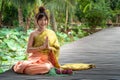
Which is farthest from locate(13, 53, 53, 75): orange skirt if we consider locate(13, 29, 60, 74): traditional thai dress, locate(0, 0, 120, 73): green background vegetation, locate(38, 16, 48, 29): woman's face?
locate(0, 0, 120, 73): green background vegetation

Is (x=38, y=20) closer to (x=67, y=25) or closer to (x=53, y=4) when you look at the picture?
(x=53, y=4)

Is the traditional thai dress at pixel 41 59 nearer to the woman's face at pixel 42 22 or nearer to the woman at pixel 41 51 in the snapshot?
the woman at pixel 41 51

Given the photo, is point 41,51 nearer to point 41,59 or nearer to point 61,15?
point 41,59

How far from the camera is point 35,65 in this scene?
5.28m

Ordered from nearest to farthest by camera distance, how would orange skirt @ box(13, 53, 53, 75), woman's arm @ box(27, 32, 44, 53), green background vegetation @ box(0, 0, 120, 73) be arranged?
orange skirt @ box(13, 53, 53, 75) → woman's arm @ box(27, 32, 44, 53) → green background vegetation @ box(0, 0, 120, 73)

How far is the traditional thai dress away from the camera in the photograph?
529 centimetres

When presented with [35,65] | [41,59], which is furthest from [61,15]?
[35,65]

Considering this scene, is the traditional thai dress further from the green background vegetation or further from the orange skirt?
the green background vegetation

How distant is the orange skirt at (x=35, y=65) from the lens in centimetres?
527

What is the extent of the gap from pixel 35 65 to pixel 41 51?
243mm

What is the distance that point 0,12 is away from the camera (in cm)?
1911

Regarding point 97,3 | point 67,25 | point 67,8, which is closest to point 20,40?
point 67,8

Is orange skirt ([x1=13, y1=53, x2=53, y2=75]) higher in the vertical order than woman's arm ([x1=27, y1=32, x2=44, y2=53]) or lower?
lower

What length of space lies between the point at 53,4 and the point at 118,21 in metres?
8.78
